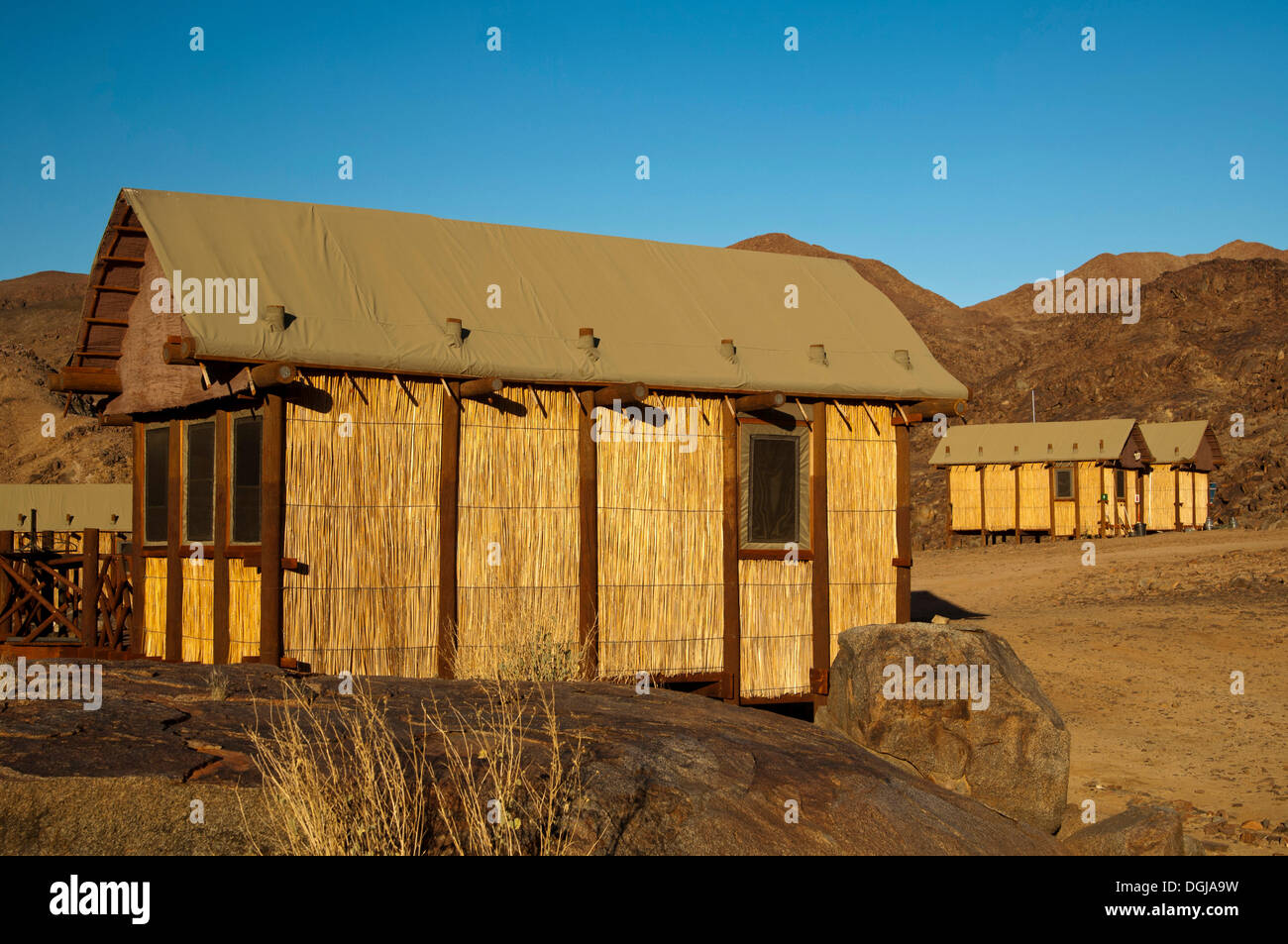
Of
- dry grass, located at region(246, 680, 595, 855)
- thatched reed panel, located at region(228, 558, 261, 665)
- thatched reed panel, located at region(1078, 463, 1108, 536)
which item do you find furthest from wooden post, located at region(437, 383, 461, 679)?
thatched reed panel, located at region(1078, 463, 1108, 536)

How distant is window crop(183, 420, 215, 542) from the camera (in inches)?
465

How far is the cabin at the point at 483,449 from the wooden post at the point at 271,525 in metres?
0.03

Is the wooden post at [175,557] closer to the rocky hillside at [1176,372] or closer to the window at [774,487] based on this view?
the window at [774,487]

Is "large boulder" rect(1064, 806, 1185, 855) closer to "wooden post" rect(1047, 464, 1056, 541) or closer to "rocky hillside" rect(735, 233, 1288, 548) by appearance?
"rocky hillside" rect(735, 233, 1288, 548)

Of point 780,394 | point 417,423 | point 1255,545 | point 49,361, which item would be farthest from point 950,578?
point 49,361

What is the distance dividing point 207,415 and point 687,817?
8090 millimetres

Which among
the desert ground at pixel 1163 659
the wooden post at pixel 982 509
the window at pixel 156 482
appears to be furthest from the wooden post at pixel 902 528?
the wooden post at pixel 982 509

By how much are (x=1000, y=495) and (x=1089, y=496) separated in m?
3.36

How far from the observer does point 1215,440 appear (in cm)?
4775

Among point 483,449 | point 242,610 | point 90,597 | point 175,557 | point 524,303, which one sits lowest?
point 90,597

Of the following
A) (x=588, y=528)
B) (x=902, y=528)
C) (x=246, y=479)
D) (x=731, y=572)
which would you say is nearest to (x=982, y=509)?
(x=902, y=528)

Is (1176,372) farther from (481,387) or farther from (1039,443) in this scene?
(481,387)

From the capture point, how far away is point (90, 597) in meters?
14.5
